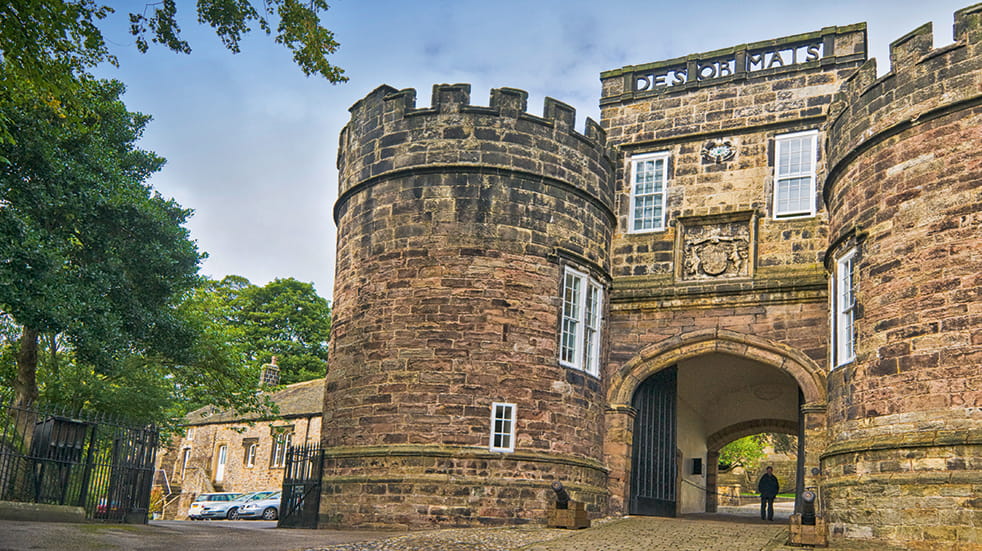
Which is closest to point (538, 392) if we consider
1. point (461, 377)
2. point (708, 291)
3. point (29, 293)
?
point (461, 377)

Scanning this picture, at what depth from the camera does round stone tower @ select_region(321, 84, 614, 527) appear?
583 inches

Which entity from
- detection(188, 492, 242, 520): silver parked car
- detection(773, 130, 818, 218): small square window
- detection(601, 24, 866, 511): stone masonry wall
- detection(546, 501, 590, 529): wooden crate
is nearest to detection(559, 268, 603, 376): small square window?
detection(601, 24, 866, 511): stone masonry wall

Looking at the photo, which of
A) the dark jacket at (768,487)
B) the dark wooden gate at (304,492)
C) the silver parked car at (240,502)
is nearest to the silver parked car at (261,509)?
the silver parked car at (240,502)

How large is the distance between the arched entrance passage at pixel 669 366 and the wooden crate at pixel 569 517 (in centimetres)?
224

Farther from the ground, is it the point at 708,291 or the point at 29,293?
the point at 708,291

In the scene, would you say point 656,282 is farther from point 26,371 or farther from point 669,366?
point 26,371

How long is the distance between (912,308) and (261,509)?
68.9ft

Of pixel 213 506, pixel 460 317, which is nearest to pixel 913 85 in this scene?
pixel 460 317

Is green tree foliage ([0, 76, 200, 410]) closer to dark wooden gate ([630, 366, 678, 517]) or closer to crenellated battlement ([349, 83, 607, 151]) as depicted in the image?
crenellated battlement ([349, 83, 607, 151])

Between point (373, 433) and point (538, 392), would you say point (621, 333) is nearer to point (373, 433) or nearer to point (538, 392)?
point (538, 392)

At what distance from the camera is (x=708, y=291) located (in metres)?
16.8

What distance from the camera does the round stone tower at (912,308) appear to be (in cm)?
1127

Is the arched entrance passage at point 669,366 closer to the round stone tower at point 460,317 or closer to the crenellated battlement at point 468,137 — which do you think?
the round stone tower at point 460,317

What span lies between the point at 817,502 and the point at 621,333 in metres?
4.89
